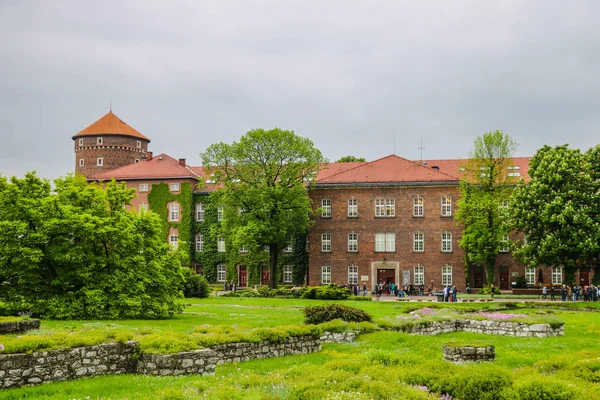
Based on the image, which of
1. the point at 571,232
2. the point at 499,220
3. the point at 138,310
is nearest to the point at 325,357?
the point at 138,310

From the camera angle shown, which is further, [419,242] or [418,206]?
[418,206]

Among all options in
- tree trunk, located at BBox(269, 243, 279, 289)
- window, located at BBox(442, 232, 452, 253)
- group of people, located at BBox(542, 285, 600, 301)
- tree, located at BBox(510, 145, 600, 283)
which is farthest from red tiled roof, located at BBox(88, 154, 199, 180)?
group of people, located at BBox(542, 285, 600, 301)

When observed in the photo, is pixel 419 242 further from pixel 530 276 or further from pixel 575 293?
pixel 575 293

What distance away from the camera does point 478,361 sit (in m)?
18.0

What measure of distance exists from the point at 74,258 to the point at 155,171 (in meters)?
44.2

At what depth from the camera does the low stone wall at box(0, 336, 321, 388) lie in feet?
45.9

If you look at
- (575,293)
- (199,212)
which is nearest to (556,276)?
(575,293)

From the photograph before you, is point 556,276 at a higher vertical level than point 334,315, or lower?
lower

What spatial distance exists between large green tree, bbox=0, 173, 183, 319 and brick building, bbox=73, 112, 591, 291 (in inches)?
1162

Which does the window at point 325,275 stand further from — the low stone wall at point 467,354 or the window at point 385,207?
the low stone wall at point 467,354

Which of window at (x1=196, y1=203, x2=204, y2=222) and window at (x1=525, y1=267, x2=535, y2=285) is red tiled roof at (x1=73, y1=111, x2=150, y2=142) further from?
window at (x1=525, y1=267, x2=535, y2=285)

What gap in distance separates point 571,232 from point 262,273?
34.4 metres

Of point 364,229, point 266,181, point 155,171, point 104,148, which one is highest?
point 104,148

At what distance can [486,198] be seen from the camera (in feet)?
196
